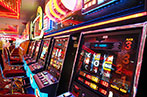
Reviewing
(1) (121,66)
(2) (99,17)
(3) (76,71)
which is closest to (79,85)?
(3) (76,71)

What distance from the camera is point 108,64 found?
0.88m

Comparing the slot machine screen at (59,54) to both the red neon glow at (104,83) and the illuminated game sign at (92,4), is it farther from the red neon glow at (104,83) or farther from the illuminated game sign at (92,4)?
the red neon glow at (104,83)

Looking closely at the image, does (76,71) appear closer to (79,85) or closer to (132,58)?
(79,85)

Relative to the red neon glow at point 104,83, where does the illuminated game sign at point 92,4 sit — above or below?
above

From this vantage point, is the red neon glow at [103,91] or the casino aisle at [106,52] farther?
the red neon glow at [103,91]

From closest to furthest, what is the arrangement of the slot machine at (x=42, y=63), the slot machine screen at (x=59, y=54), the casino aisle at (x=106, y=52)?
the casino aisle at (x=106, y=52) → the slot machine screen at (x=59, y=54) → the slot machine at (x=42, y=63)

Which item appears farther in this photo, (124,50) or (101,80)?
(101,80)

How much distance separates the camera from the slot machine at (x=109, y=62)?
68 centimetres

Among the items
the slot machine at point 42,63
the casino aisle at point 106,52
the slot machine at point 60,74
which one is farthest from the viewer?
the slot machine at point 42,63

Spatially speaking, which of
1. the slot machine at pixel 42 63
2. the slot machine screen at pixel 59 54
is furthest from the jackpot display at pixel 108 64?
the slot machine at pixel 42 63

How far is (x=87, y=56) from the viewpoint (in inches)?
43.7

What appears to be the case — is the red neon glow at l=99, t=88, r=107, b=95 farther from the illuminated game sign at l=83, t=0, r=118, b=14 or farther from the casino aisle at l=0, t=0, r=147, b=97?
the illuminated game sign at l=83, t=0, r=118, b=14

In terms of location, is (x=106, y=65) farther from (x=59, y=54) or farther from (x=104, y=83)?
(x=59, y=54)

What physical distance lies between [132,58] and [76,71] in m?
0.58
